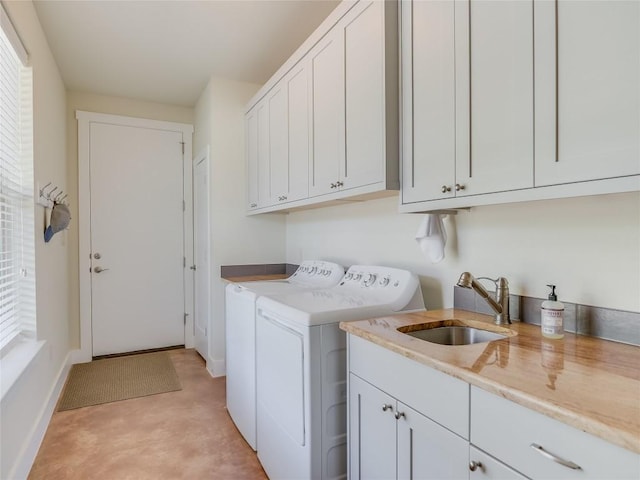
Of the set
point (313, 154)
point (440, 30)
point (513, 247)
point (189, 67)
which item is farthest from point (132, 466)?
point (189, 67)

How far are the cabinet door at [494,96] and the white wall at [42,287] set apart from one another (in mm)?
2084

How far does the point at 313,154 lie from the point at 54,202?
6.72ft

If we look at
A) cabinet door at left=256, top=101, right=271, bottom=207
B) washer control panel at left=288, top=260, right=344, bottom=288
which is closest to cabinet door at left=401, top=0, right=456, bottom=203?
washer control panel at left=288, top=260, right=344, bottom=288

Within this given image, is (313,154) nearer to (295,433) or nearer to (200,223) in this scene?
(295,433)

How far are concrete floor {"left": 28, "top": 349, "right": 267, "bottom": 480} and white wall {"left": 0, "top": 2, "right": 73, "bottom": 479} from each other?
16cm

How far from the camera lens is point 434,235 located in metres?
1.73

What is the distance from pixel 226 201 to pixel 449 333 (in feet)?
7.89

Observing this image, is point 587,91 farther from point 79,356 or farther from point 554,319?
point 79,356

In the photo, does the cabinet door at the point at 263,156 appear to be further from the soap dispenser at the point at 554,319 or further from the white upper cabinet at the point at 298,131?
the soap dispenser at the point at 554,319

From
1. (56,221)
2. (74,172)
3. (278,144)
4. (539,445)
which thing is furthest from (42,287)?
(539,445)

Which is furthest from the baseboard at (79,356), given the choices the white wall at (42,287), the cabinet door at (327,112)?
the cabinet door at (327,112)

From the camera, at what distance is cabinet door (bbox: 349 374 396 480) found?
1264mm

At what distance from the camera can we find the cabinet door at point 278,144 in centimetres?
256

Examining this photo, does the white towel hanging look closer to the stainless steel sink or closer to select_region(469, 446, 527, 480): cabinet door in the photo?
the stainless steel sink
